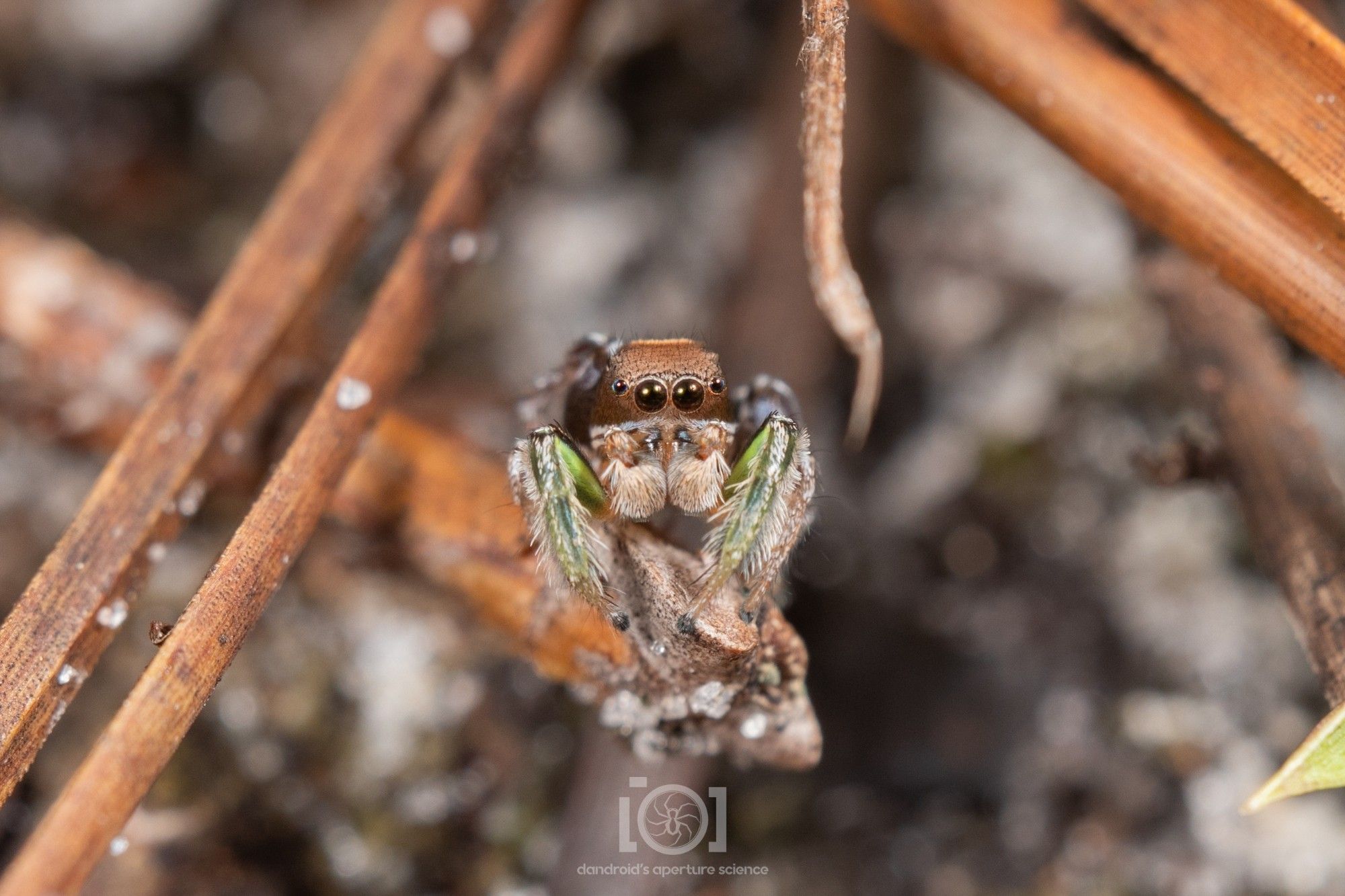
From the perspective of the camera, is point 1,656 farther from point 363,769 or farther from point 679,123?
point 679,123

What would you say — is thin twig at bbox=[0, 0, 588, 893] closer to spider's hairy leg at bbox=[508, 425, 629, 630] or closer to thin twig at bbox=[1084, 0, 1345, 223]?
spider's hairy leg at bbox=[508, 425, 629, 630]

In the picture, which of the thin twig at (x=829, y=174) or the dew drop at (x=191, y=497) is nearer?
the thin twig at (x=829, y=174)

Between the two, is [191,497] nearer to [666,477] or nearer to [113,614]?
[113,614]

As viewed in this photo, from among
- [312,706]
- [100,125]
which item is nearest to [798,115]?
[312,706]

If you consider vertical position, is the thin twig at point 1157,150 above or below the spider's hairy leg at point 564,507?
above

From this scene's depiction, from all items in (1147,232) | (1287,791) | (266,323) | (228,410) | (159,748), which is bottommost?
(1287,791)

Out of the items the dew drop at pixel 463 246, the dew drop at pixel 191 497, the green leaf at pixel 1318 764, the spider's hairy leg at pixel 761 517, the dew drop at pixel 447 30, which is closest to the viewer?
the green leaf at pixel 1318 764

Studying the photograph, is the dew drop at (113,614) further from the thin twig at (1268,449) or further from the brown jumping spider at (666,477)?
the thin twig at (1268,449)

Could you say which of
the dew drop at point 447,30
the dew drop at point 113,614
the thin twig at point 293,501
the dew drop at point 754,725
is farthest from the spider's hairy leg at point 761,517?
the dew drop at point 447,30
